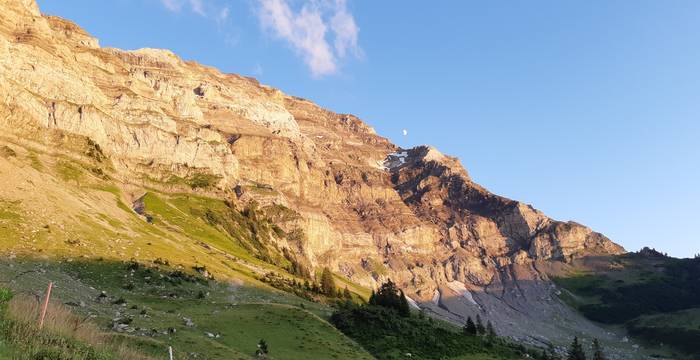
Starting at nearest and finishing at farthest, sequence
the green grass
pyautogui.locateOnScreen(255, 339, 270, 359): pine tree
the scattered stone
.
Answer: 1. the green grass
2. pyautogui.locateOnScreen(255, 339, 270, 359): pine tree
3. the scattered stone

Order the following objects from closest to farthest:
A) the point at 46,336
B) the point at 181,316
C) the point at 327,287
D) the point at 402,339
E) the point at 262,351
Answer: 1. the point at 46,336
2. the point at 262,351
3. the point at 181,316
4. the point at 402,339
5. the point at 327,287

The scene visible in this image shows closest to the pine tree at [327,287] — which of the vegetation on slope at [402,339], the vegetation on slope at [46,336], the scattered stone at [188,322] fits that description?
the vegetation on slope at [402,339]

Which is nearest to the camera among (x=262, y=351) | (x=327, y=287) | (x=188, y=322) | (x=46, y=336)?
(x=46, y=336)

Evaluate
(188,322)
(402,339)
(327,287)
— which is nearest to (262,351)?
(188,322)

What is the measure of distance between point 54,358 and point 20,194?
8659 cm

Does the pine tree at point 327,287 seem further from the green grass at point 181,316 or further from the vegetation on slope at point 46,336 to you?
the vegetation on slope at point 46,336

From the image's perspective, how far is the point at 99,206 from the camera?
408 feet

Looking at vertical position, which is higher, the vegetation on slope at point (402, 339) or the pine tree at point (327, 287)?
the vegetation on slope at point (402, 339)

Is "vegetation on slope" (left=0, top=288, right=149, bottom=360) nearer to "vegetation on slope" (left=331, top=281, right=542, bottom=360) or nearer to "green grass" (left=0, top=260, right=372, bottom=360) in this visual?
"green grass" (left=0, top=260, right=372, bottom=360)

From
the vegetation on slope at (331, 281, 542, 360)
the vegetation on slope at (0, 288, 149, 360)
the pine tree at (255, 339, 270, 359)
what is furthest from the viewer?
the vegetation on slope at (331, 281, 542, 360)

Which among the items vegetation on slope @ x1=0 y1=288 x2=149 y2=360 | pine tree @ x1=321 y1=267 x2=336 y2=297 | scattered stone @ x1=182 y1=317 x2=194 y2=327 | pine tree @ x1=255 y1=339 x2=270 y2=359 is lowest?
pine tree @ x1=321 y1=267 x2=336 y2=297

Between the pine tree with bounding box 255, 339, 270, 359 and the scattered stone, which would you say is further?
the scattered stone

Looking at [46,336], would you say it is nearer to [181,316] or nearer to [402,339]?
[181,316]

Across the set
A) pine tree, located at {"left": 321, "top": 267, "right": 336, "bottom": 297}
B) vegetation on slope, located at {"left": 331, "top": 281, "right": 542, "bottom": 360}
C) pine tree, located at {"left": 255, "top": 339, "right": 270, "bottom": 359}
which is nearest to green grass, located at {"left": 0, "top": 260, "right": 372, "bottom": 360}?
pine tree, located at {"left": 255, "top": 339, "right": 270, "bottom": 359}
